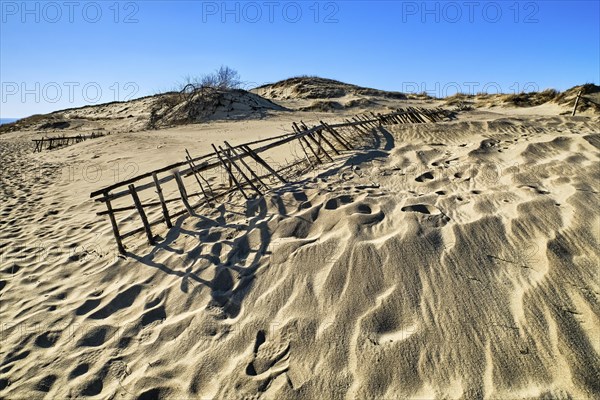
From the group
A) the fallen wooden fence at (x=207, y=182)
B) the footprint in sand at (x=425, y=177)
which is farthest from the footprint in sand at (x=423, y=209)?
the fallen wooden fence at (x=207, y=182)

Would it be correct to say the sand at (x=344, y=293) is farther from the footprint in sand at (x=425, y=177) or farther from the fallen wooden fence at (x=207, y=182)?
the fallen wooden fence at (x=207, y=182)

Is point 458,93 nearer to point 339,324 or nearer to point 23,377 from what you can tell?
point 339,324

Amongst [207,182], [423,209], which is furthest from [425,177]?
[207,182]

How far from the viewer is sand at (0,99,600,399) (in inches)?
89.2

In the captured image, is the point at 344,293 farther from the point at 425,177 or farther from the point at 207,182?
the point at 207,182

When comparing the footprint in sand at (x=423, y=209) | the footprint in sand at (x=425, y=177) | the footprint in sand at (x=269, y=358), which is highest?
the footprint in sand at (x=425, y=177)

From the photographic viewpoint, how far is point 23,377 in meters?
2.69

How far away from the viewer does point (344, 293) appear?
2844 mm

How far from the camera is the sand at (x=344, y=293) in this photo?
2266 mm

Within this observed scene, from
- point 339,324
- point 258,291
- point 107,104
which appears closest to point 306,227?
point 258,291

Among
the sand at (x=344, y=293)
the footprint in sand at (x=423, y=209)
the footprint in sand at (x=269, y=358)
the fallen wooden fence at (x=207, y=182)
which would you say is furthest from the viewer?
the fallen wooden fence at (x=207, y=182)

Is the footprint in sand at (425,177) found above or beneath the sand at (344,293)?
above

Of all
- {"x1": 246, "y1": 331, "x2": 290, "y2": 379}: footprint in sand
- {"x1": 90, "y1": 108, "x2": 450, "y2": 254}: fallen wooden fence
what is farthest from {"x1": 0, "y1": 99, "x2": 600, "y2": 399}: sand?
{"x1": 90, "y1": 108, "x2": 450, "y2": 254}: fallen wooden fence

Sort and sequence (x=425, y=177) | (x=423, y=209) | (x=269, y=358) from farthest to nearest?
(x=425, y=177), (x=423, y=209), (x=269, y=358)
